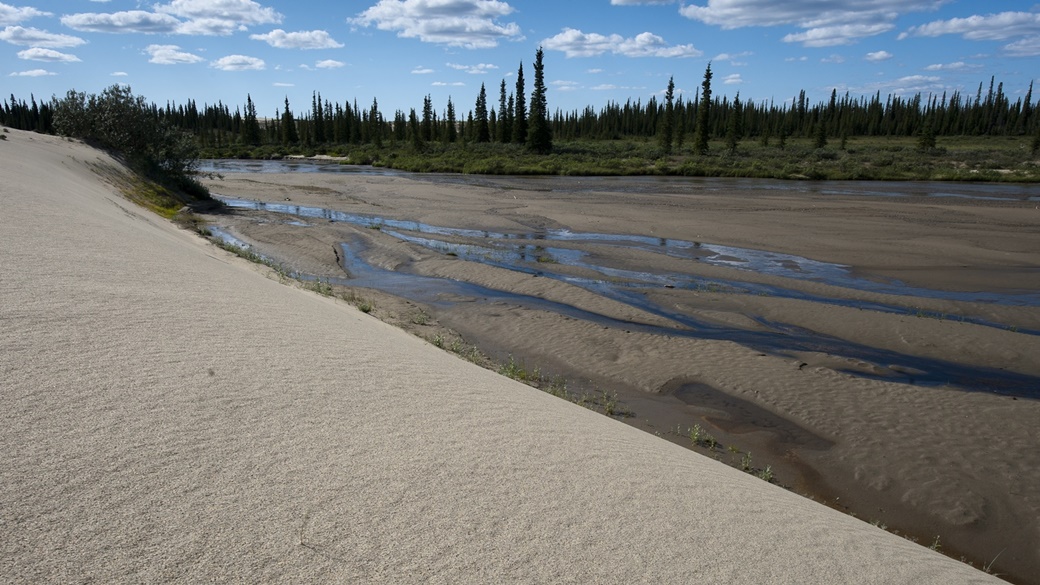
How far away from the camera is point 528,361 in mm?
10594

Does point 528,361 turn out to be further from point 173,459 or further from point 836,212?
point 836,212

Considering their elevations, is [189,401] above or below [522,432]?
→ above

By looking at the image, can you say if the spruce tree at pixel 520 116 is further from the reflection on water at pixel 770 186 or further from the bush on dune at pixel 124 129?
the bush on dune at pixel 124 129

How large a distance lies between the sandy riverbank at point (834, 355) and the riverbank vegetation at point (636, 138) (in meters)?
19.2

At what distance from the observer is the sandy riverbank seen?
273 inches

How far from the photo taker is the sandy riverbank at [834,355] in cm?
695

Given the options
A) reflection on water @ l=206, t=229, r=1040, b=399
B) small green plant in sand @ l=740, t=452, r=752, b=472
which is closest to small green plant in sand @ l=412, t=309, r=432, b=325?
reflection on water @ l=206, t=229, r=1040, b=399

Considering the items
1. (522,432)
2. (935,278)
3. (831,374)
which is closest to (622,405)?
(831,374)

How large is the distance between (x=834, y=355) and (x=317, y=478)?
32.7ft

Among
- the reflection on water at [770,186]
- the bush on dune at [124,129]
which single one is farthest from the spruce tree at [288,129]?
the bush on dune at [124,129]

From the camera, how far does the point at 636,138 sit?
4301 inches

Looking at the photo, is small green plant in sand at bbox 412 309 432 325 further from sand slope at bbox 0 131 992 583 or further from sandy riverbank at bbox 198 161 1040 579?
sand slope at bbox 0 131 992 583

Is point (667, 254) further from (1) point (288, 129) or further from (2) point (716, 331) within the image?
(1) point (288, 129)

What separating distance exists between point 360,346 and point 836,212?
26608 mm
